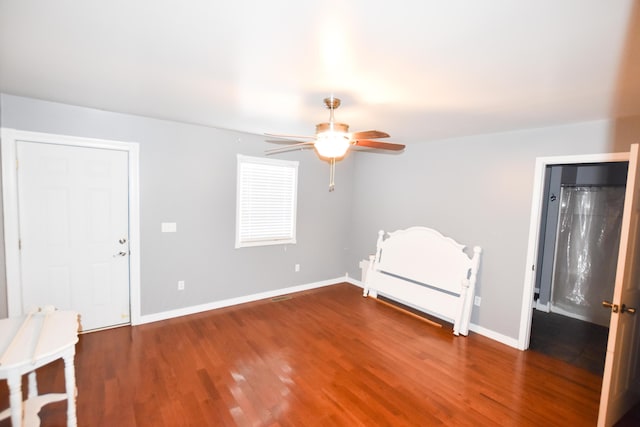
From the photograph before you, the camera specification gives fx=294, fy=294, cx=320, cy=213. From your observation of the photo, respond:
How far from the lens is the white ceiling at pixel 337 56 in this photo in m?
1.32

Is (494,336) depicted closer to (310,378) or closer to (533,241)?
(533,241)

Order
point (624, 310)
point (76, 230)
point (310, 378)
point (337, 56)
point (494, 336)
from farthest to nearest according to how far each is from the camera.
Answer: point (494, 336), point (76, 230), point (310, 378), point (624, 310), point (337, 56)

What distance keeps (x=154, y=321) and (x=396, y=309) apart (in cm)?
320

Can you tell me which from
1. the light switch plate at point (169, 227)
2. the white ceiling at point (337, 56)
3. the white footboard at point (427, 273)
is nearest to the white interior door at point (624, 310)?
the white ceiling at point (337, 56)

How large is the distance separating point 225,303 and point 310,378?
195cm

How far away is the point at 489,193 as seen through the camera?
356 centimetres

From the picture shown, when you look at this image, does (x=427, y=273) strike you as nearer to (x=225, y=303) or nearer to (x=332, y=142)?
(x=332, y=142)

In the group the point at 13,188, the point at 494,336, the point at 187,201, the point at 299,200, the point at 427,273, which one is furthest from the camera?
the point at 299,200

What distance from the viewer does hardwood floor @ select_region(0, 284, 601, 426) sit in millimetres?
2184

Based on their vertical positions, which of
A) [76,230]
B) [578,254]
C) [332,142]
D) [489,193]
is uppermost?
[332,142]

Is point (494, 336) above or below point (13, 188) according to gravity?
below

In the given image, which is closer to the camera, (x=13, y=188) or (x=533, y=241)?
(x=13, y=188)

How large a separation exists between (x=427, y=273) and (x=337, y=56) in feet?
10.3

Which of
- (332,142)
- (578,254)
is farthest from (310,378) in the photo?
(578,254)
